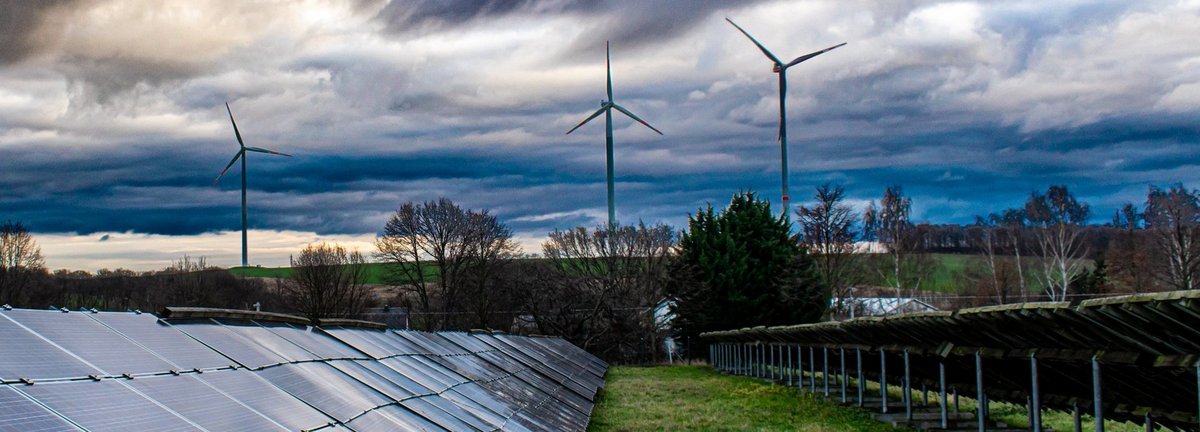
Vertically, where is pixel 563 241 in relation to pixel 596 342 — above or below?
above

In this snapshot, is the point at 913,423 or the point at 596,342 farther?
the point at 596,342

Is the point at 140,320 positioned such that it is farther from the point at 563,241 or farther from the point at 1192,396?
the point at 563,241

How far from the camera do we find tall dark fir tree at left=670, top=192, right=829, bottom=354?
83562 mm

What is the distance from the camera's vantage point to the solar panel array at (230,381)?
1034 cm

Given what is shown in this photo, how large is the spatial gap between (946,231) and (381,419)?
431 ft

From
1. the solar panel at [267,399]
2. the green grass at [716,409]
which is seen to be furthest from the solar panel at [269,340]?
the green grass at [716,409]

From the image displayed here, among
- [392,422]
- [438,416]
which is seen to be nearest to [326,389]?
[392,422]

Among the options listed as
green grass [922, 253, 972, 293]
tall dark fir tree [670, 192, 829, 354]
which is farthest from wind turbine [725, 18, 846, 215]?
green grass [922, 253, 972, 293]

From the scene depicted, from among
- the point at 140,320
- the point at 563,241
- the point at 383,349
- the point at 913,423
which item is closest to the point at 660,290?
the point at 563,241

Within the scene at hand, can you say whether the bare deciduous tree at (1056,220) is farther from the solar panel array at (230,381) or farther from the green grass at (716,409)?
the solar panel array at (230,381)

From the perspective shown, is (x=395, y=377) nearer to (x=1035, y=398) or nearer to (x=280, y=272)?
(x=1035, y=398)

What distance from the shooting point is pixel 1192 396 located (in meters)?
18.2

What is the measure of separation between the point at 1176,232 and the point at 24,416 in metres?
92.2

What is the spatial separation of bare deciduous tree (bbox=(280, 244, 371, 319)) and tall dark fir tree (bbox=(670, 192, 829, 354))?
30023 mm
